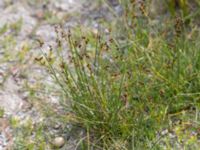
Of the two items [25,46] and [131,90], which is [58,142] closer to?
[131,90]

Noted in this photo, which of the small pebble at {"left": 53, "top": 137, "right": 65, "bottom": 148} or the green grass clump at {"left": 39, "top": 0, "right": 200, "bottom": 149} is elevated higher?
the green grass clump at {"left": 39, "top": 0, "right": 200, "bottom": 149}

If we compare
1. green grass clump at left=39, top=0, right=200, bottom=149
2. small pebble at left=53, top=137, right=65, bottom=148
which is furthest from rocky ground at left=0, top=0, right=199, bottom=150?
green grass clump at left=39, top=0, right=200, bottom=149

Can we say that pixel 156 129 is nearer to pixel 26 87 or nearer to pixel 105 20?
pixel 26 87

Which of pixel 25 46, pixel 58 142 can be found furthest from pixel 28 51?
pixel 58 142

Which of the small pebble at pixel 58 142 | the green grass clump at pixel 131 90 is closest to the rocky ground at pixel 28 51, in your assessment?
the small pebble at pixel 58 142

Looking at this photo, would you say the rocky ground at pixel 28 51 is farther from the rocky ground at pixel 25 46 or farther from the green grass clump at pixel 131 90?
the green grass clump at pixel 131 90

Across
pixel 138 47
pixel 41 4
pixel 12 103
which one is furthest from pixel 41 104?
pixel 41 4

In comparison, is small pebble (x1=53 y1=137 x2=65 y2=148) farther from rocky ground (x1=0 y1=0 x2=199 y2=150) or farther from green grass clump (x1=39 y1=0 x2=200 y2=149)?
green grass clump (x1=39 y1=0 x2=200 y2=149)

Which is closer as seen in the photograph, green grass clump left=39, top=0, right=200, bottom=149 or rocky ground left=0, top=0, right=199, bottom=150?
A: green grass clump left=39, top=0, right=200, bottom=149
